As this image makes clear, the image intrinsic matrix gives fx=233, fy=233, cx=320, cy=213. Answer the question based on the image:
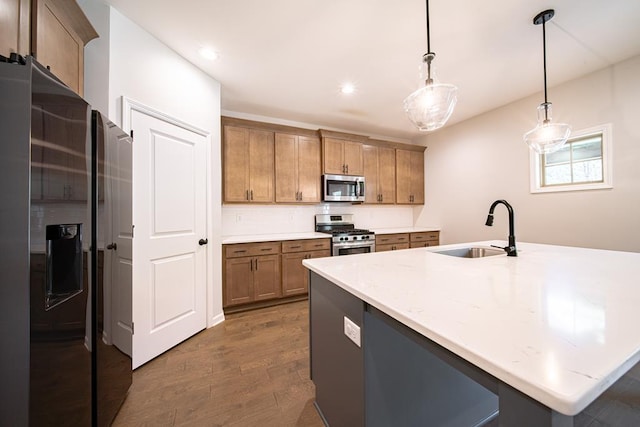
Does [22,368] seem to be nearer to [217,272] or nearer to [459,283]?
[459,283]

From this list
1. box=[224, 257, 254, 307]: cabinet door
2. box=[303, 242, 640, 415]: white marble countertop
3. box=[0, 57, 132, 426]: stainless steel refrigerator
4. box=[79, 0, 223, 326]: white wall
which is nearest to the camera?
Result: box=[303, 242, 640, 415]: white marble countertop

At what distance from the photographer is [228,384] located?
1.66 meters

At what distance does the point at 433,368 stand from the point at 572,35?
2944 millimetres

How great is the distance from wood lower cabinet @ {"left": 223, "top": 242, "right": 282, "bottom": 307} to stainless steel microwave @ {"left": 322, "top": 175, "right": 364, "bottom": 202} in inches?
47.1

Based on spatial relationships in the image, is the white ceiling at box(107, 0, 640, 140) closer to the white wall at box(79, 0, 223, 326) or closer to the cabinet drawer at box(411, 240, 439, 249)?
the white wall at box(79, 0, 223, 326)

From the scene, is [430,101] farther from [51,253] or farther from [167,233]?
[167,233]

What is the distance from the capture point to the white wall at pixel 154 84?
5.59 ft

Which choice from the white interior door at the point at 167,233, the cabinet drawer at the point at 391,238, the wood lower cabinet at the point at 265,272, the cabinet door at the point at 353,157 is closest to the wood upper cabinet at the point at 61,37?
the white interior door at the point at 167,233

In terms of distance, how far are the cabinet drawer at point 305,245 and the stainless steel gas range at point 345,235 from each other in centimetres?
12

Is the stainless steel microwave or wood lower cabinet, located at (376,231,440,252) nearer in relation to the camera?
the stainless steel microwave

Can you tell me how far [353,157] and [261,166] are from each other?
1.56 m

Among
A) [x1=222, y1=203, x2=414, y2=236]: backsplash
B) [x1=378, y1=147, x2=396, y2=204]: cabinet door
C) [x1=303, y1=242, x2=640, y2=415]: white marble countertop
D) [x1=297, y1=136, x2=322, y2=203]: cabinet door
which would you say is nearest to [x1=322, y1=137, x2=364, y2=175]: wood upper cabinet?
[x1=297, y1=136, x2=322, y2=203]: cabinet door

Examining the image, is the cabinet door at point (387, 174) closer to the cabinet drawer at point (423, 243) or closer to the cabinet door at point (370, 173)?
the cabinet door at point (370, 173)

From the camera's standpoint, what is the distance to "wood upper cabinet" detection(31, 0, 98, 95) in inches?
47.1
